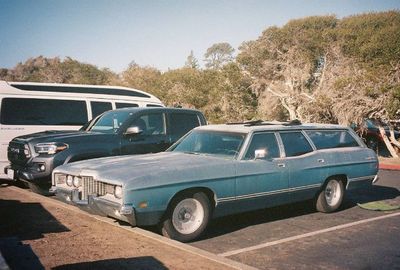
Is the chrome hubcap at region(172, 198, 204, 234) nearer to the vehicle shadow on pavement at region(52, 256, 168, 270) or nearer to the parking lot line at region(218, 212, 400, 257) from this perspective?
the parking lot line at region(218, 212, 400, 257)

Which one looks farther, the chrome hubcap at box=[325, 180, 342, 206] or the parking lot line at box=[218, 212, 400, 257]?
the chrome hubcap at box=[325, 180, 342, 206]

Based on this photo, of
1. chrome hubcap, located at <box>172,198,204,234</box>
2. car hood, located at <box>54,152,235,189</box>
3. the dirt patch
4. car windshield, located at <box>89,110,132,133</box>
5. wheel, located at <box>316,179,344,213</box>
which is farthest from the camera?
car windshield, located at <box>89,110,132,133</box>

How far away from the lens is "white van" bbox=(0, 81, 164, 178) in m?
9.66

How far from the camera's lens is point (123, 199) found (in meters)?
5.18

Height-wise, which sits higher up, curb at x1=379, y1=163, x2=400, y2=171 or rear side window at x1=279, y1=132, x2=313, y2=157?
rear side window at x1=279, y1=132, x2=313, y2=157

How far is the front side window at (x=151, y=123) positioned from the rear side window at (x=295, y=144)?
3012 millimetres

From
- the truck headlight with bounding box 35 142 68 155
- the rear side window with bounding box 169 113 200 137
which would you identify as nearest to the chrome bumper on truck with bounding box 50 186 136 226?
the truck headlight with bounding box 35 142 68 155

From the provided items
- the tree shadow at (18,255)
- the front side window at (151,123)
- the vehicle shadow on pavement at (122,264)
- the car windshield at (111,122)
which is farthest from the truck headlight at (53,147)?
the vehicle shadow on pavement at (122,264)

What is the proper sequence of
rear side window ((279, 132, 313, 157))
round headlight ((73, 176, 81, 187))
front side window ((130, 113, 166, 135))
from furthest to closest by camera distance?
front side window ((130, 113, 166, 135)) → rear side window ((279, 132, 313, 157)) → round headlight ((73, 176, 81, 187))

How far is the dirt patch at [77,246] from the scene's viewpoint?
4523 millimetres

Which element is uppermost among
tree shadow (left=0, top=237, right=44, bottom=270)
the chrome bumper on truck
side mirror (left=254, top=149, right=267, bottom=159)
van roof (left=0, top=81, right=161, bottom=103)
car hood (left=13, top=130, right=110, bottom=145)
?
van roof (left=0, top=81, right=161, bottom=103)

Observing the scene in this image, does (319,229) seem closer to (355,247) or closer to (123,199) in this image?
(355,247)

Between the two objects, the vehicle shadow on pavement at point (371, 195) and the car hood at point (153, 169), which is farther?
the vehicle shadow on pavement at point (371, 195)

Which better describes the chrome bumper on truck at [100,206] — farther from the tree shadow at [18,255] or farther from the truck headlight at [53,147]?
the truck headlight at [53,147]
